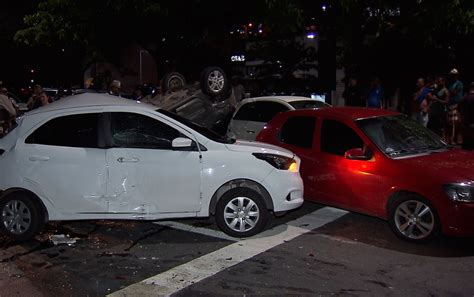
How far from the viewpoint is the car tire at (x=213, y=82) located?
12367 mm

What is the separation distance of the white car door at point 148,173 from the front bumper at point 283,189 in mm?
893

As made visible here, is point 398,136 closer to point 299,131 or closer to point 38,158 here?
point 299,131

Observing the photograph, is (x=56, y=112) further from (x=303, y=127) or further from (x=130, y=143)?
(x=303, y=127)

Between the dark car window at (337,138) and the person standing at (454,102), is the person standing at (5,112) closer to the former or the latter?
the dark car window at (337,138)

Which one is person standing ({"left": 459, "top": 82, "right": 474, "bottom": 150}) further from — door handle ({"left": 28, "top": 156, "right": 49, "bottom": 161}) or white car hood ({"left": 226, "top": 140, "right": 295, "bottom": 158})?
door handle ({"left": 28, "top": 156, "right": 49, "bottom": 161})

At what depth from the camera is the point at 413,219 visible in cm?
655

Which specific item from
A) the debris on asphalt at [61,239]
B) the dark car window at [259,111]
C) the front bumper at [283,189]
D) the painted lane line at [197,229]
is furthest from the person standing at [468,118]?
the debris on asphalt at [61,239]

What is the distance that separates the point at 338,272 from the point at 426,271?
91 centimetres

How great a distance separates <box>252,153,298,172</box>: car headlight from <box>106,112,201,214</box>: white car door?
82 centimetres

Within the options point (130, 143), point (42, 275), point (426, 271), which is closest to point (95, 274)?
point (42, 275)

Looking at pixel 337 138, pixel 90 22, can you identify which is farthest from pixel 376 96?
pixel 90 22

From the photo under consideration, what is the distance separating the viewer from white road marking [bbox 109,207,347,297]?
5.24 m

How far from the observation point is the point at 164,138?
6.77m

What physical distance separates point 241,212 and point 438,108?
25.2 ft
